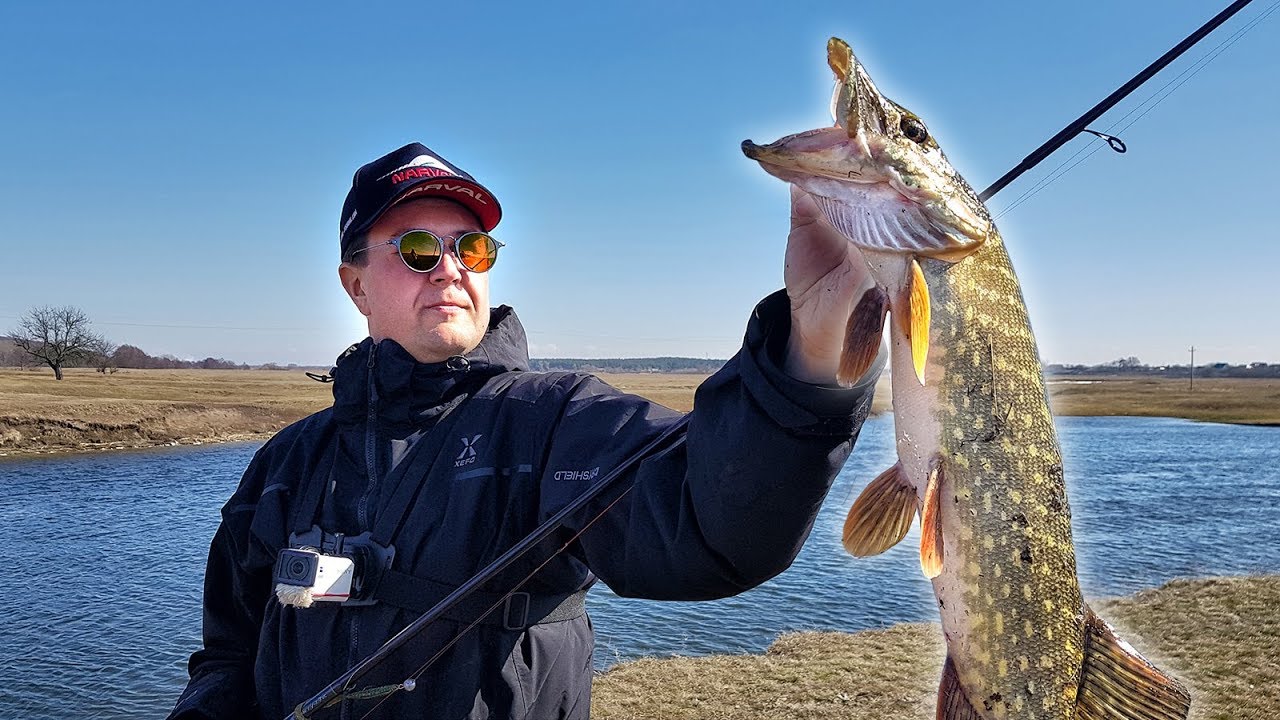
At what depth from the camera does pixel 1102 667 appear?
2.04 m

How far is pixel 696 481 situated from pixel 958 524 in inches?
24.4

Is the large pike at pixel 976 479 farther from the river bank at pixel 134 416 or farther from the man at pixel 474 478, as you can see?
the river bank at pixel 134 416

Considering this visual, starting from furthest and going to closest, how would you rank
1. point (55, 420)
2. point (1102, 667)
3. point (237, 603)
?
1. point (55, 420)
2. point (237, 603)
3. point (1102, 667)

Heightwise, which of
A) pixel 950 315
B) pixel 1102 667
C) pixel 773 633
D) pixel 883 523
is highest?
pixel 950 315

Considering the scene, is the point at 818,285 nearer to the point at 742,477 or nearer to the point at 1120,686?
the point at 742,477

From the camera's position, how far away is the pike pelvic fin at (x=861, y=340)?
1.87m

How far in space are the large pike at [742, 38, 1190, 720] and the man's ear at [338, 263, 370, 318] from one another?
7.36ft

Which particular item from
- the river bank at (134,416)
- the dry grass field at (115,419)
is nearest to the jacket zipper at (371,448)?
the river bank at (134,416)

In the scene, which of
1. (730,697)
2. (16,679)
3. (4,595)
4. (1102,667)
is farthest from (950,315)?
(4,595)

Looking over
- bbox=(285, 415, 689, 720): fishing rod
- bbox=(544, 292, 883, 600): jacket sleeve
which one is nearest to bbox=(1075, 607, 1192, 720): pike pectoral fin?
bbox=(544, 292, 883, 600): jacket sleeve

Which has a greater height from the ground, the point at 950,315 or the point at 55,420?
the point at 950,315

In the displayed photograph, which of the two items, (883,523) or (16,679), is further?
(16,679)

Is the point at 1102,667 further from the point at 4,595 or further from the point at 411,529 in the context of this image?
the point at 4,595

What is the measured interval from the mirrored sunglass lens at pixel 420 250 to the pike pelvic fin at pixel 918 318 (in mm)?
1987
